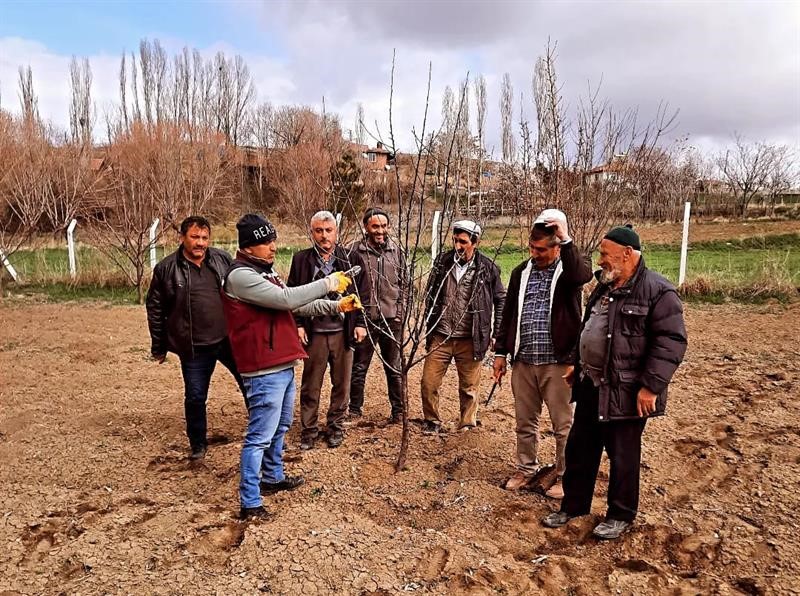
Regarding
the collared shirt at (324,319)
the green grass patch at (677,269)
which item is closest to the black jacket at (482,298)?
the collared shirt at (324,319)

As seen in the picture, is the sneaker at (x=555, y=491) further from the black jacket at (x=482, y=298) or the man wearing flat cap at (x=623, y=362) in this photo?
Answer: the black jacket at (x=482, y=298)

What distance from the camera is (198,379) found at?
3.91m

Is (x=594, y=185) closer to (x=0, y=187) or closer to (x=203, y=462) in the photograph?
(x=203, y=462)

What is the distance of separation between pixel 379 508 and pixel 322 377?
1.15 metres

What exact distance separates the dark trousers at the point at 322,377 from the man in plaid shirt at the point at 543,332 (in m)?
1.17

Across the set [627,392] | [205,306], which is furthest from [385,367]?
[627,392]

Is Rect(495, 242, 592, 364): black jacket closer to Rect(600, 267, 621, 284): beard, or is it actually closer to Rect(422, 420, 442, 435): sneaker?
Rect(600, 267, 621, 284): beard

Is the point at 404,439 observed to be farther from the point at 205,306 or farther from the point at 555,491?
the point at 205,306

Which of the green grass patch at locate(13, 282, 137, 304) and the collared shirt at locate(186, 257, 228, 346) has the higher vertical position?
the collared shirt at locate(186, 257, 228, 346)

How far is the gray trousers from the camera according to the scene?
10.9 feet

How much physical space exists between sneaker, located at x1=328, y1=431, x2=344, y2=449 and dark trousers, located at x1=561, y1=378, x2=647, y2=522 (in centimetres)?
170

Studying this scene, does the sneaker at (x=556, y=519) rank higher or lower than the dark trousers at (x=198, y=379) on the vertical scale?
lower

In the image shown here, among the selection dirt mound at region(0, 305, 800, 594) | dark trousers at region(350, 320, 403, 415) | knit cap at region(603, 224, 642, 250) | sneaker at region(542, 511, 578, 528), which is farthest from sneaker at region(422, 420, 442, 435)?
knit cap at region(603, 224, 642, 250)

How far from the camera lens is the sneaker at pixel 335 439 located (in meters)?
4.07
